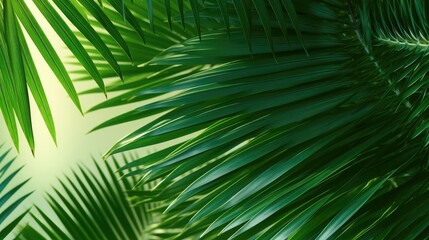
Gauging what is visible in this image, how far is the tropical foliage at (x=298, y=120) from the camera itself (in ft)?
2.39

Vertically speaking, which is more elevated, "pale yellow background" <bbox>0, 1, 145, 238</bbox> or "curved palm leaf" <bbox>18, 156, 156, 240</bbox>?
"pale yellow background" <bbox>0, 1, 145, 238</bbox>

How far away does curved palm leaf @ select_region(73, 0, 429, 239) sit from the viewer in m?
0.75

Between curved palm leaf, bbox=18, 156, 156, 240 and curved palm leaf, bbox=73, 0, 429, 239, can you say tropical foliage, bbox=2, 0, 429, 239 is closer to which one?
curved palm leaf, bbox=73, 0, 429, 239

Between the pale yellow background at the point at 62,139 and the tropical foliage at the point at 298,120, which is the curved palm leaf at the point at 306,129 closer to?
the tropical foliage at the point at 298,120

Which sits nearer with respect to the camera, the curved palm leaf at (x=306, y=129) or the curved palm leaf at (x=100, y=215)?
the curved palm leaf at (x=306, y=129)

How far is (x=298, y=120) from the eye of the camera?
33.5 inches

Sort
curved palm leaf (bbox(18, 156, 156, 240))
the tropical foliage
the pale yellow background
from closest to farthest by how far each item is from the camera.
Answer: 1. the tropical foliage
2. curved palm leaf (bbox(18, 156, 156, 240))
3. the pale yellow background

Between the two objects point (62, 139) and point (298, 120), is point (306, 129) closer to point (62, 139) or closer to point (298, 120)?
point (298, 120)

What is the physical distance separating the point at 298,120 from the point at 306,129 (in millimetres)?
15

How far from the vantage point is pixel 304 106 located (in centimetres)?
87

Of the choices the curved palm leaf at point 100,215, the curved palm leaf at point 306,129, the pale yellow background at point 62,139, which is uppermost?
the pale yellow background at point 62,139

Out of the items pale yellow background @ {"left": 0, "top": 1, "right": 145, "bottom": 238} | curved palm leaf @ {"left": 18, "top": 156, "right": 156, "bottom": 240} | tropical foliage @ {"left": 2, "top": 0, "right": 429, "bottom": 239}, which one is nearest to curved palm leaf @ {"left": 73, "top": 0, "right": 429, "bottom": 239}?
tropical foliage @ {"left": 2, "top": 0, "right": 429, "bottom": 239}

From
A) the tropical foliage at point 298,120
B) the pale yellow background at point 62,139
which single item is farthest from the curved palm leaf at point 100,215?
the pale yellow background at point 62,139

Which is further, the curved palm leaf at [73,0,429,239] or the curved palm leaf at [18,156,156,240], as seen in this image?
the curved palm leaf at [18,156,156,240]
